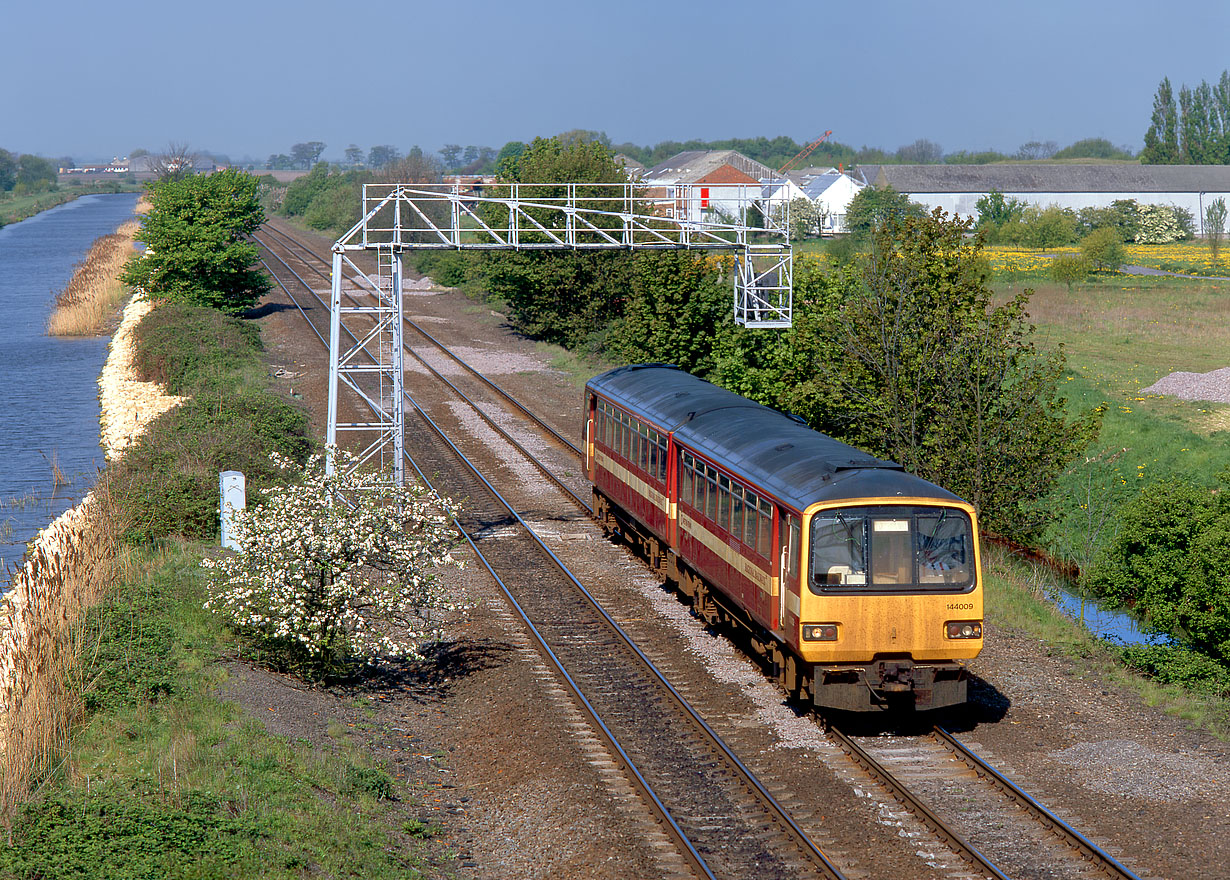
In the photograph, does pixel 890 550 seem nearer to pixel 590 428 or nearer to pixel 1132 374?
pixel 590 428

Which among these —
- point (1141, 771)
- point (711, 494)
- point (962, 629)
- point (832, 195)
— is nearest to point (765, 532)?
point (711, 494)

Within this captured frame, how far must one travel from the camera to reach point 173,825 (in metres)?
10.0

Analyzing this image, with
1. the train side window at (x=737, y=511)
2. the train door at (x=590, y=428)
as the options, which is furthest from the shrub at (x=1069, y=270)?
the train side window at (x=737, y=511)

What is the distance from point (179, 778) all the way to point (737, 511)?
7.35 metres

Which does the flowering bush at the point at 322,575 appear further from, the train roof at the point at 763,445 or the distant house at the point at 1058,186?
the distant house at the point at 1058,186

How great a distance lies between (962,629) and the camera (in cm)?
1295

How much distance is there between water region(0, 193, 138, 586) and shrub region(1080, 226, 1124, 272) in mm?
56079

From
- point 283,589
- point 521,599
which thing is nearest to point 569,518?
point 521,599

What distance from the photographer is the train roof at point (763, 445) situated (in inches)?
515

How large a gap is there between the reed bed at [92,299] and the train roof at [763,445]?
115ft

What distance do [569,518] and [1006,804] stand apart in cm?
1356

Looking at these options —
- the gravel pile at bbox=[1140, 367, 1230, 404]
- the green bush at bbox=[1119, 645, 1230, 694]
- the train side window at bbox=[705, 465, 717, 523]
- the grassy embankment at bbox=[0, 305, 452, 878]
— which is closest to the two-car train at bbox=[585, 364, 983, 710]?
the train side window at bbox=[705, 465, 717, 523]

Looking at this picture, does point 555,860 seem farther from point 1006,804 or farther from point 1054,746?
point 1054,746

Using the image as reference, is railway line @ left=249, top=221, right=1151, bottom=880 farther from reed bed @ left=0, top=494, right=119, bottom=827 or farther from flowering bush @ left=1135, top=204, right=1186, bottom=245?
flowering bush @ left=1135, top=204, right=1186, bottom=245
